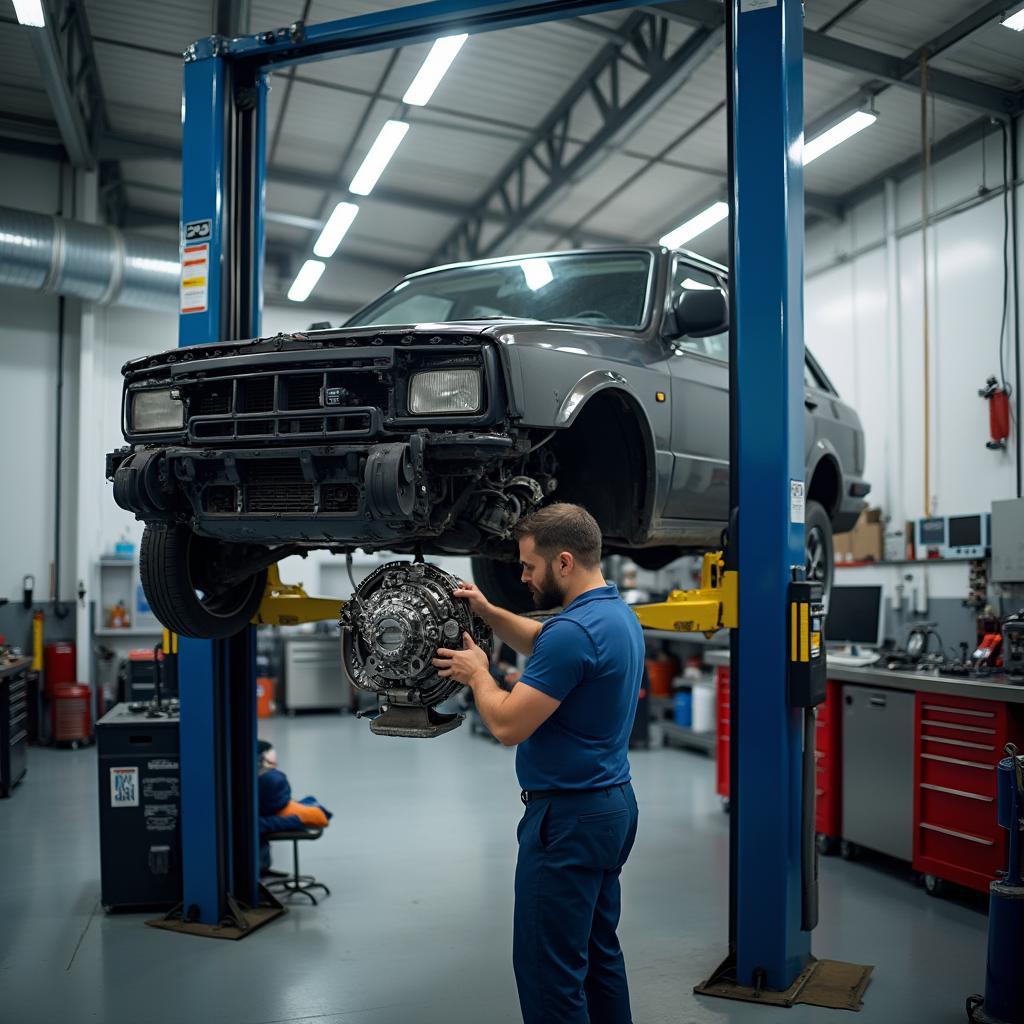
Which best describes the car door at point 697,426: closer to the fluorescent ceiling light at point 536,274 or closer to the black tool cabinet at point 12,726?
the fluorescent ceiling light at point 536,274

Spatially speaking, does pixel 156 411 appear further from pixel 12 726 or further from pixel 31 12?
pixel 31 12

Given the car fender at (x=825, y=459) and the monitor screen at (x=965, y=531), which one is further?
the monitor screen at (x=965, y=531)

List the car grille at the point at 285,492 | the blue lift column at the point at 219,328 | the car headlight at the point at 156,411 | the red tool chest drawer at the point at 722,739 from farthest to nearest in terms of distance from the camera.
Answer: the red tool chest drawer at the point at 722,739 < the blue lift column at the point at 219,328 < the car headlight at the point at 156,411 < the car grille at the point at 285,492

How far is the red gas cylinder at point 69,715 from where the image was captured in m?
8.09

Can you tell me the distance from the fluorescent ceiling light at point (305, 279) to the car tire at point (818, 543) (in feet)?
20.9

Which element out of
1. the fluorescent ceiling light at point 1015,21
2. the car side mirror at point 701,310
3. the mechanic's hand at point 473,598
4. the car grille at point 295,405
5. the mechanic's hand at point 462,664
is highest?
the fluorescent ceiling light at point 1015,21

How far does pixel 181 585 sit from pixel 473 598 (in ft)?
3.70

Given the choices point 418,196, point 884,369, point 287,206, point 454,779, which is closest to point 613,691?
point 454,779

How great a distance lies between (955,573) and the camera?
7750 millimetres

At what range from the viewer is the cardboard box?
8570 mm

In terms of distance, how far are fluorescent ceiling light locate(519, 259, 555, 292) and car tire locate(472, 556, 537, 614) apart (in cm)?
111

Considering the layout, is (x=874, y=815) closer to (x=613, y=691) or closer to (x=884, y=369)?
(x=613, y=691)

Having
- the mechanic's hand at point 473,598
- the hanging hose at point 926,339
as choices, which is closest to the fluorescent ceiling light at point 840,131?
the hanging hose at point 926,339

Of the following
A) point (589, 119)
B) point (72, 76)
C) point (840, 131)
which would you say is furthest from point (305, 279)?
point (840, 131)
